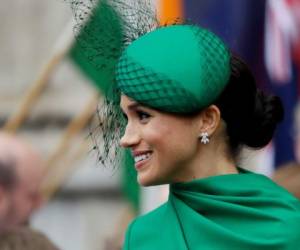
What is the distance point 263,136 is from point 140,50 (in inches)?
16.3

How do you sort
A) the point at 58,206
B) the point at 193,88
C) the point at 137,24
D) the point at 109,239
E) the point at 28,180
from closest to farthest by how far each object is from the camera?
the point at 193,88
the point at 137,24
the point at 28,180
the point at 109,239
the point at 58,206

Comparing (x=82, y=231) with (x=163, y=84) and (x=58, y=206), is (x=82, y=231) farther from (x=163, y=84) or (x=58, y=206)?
(x=163, y=84)

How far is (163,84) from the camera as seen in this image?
10.9 feet

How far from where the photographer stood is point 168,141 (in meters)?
3.34

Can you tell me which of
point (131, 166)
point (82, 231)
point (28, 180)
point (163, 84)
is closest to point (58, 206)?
point (82, 231)

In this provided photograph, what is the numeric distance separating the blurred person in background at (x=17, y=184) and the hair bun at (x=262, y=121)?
136 centimetres

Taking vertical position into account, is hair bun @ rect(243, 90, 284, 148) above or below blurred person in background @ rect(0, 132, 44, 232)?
above

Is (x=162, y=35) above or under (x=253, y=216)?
above

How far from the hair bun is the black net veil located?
1.09 feet

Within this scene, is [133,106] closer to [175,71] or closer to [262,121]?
[175,71]

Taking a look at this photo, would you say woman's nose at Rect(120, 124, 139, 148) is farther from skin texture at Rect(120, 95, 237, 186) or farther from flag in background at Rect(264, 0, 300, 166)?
flag in background at Rect(264, 0, 300, 166)

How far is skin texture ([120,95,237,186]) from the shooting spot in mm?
3340

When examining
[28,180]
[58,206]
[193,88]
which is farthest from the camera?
[58,206]

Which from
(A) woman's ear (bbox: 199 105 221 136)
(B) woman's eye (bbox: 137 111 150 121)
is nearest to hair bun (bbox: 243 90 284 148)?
(A) woman's ear (bbox: 199 105 221 136)
